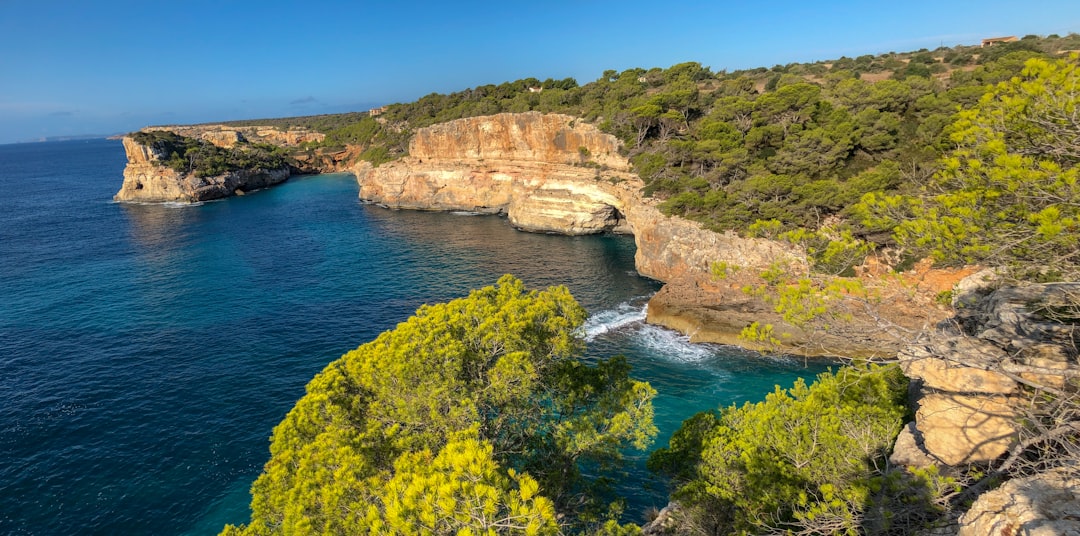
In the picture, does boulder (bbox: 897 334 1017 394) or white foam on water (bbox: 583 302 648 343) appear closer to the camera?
boulder (bbox: 897 334 1017 394)

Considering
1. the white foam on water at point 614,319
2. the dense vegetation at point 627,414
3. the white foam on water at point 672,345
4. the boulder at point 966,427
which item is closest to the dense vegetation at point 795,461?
the dense vegetation at point 627,414

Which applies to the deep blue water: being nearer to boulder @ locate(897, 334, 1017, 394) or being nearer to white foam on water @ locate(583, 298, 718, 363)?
white foam on water @ locate(583, 298, 718, 363)

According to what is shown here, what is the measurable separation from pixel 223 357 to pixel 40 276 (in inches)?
1163

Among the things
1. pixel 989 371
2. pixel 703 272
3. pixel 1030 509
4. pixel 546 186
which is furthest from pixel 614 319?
pixel 546 186

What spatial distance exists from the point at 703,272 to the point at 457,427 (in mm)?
28462

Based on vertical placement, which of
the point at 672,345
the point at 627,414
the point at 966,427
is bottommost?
the point at 672,345

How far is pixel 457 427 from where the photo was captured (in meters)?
11.2

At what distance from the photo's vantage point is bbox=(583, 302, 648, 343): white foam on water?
104 ft

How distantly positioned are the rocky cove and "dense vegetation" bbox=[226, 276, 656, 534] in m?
5.50

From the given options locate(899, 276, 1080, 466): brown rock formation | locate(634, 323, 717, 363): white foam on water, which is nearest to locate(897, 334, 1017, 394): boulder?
locate(899, 276, 1080, 466): brown rock formation

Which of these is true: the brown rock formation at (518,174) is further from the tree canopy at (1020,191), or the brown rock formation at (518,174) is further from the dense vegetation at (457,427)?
the tree canopy at (1020,191)

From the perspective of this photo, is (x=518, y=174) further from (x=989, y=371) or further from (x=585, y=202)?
(x=989, y=371)

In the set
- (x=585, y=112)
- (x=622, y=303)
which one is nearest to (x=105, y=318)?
(x=622, y=303)

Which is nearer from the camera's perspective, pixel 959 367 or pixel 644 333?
pixel 959 367
